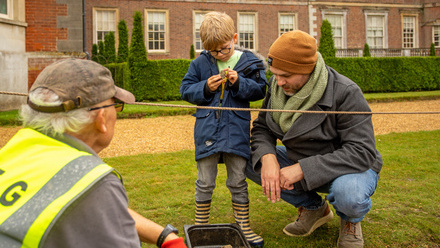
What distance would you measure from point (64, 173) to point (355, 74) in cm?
1751

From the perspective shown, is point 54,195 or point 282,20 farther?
point 282,20

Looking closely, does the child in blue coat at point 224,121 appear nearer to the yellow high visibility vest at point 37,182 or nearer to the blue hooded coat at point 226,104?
the blue hooded coat at point 226,104

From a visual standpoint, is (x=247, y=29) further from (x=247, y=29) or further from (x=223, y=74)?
(x=223, y=74)

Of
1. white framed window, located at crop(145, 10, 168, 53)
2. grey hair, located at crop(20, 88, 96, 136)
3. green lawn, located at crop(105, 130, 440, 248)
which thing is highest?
white framed window, located at crop(145, 10, 168, 53)

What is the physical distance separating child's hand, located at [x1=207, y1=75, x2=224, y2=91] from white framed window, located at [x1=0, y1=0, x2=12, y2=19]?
8.96 metres

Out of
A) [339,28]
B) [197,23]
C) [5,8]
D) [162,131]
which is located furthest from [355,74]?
[5,8]

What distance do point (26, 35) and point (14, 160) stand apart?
33.3 feet

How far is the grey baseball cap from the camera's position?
53.7 inches

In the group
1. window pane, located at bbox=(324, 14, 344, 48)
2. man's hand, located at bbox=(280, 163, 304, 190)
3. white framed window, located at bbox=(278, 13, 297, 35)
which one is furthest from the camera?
window pane, located at bbox=(324, 14, 344, 48)

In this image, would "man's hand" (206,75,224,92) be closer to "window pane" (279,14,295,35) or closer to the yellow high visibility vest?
the yellow high visibility vest

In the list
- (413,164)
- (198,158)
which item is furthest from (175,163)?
(413,164)

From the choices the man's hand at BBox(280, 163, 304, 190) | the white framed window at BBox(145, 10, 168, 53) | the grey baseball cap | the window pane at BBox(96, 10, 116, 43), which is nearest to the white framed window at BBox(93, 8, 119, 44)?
the window pane at BBox(96, 10, 116, 43)

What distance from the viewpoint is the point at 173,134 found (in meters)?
7.86

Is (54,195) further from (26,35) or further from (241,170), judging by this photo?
(26,35)
